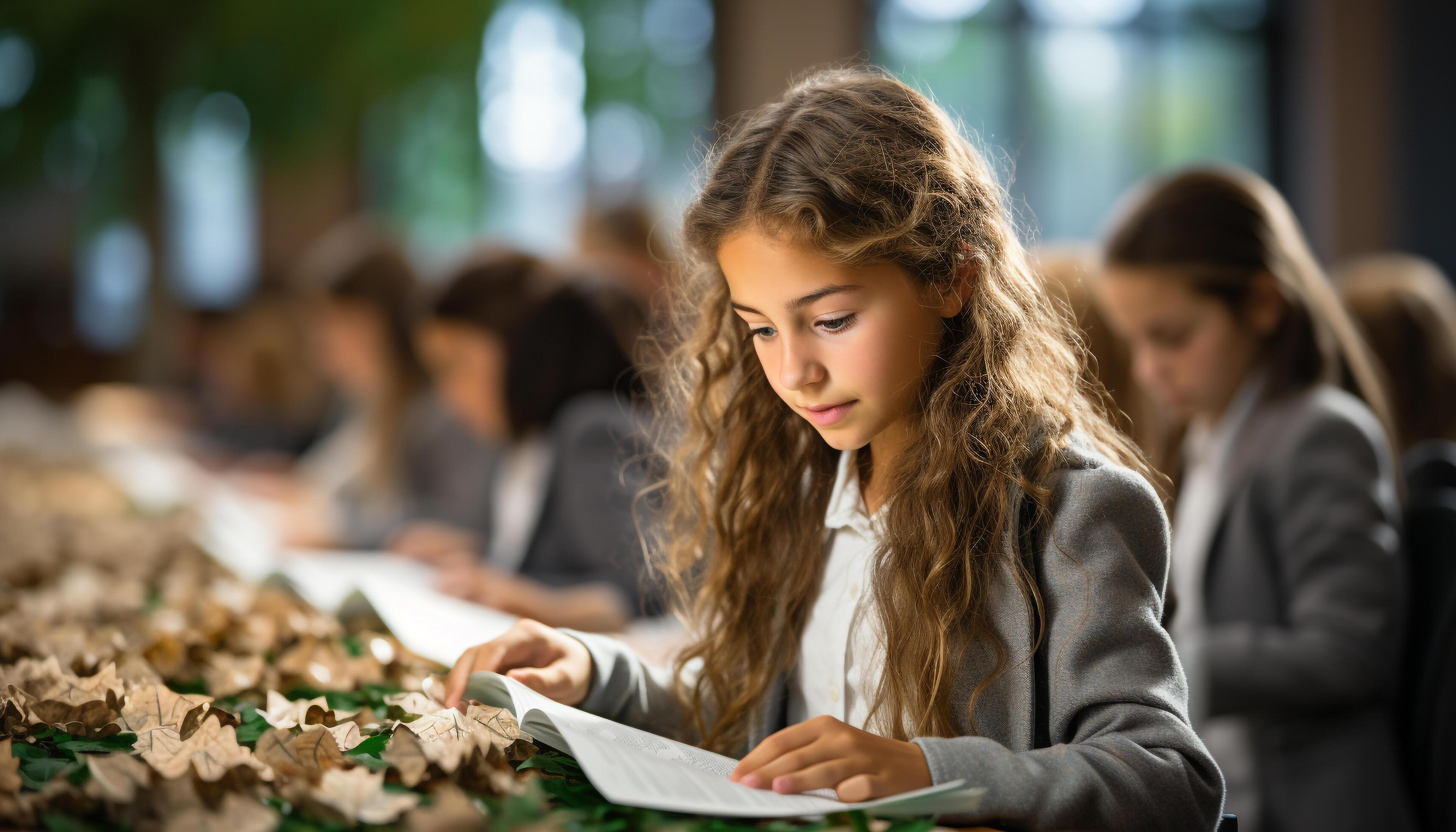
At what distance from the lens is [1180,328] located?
63.8 inches

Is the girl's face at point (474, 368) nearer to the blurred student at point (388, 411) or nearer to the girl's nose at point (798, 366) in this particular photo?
the blurred student at point (388, 411)

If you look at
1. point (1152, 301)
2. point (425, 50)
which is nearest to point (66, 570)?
point (1152, 301)

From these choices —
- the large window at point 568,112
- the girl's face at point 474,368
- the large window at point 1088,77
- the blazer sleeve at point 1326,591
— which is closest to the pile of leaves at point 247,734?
the blazer sleeve at point 1326,591

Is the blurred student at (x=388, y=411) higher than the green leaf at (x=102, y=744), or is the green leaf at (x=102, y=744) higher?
the green leaf at (x=102, y=744)

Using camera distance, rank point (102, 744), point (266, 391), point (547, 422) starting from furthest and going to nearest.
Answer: point (266, 391) → point (547, 422) → point (102, 744)

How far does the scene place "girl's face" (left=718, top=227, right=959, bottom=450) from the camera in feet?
2.76

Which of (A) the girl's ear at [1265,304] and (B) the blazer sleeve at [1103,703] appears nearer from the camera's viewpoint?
(B) the blazer sleeve at [1103,703]

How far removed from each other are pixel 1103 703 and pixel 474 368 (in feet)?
6.01

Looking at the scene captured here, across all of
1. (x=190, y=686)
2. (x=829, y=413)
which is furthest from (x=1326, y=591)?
(x=190, y=686)

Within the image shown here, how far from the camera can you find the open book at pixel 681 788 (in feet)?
2.19

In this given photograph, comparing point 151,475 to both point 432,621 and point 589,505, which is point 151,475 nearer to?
point 589,505

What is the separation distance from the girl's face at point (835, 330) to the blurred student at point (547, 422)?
983 mm

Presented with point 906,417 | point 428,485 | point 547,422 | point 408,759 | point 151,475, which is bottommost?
point 428,485

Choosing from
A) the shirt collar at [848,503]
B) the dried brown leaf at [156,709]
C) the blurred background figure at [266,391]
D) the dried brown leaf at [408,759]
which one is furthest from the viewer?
the blurred background figure at [266,391]
